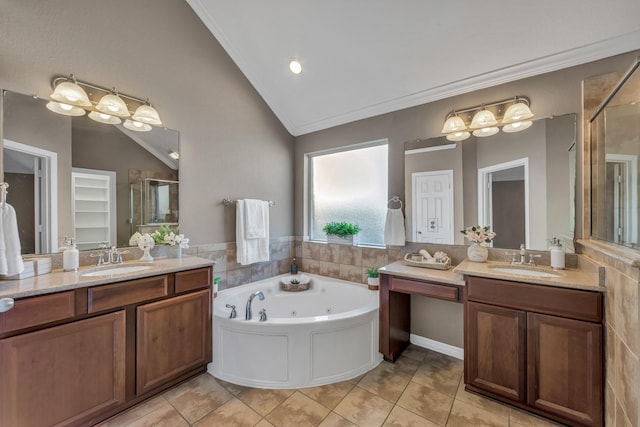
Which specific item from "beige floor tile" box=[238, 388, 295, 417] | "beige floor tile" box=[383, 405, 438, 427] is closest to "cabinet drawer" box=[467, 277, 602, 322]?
"beige floor tile" box=[383, 405, 438, 427]

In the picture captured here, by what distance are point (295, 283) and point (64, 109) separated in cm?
259

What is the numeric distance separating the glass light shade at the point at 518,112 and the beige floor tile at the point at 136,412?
3.43 m

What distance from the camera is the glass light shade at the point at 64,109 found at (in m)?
1.86

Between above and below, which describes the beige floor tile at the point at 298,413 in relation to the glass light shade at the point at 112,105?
below

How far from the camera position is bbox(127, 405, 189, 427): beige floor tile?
166cm

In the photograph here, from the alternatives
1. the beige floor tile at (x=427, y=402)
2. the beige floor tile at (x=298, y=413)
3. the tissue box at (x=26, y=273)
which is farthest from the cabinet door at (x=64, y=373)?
the beige floor tile at (x=427, y=402)

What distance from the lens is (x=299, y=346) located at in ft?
6.53

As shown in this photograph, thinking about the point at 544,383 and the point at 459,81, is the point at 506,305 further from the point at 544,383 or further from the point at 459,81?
the point at 459,81

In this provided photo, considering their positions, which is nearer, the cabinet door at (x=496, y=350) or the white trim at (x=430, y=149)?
the cabinet door at (x=496, y=350)

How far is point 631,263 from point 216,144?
3123 mm

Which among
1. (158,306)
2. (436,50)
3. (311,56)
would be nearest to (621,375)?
(436,50)

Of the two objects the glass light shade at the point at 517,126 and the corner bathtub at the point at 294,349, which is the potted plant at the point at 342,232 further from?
the glass light shade at the point at 517,126

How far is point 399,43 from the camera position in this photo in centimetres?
229

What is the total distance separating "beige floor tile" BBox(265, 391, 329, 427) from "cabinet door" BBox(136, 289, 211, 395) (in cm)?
78
